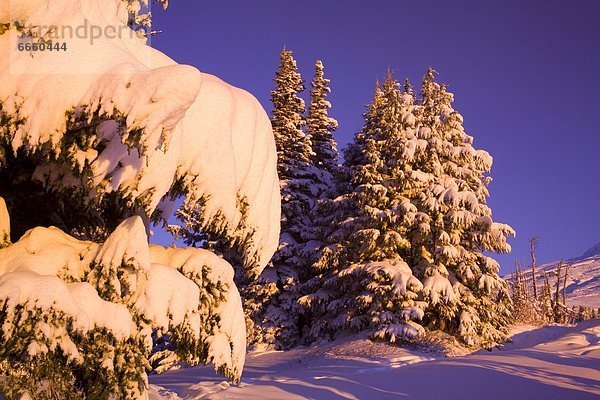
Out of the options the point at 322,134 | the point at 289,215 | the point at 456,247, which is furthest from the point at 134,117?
the point at 322,134

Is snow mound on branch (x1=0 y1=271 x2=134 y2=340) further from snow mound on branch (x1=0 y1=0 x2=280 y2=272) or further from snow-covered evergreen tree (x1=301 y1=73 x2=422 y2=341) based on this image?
snow-covered evergreen tree (x1=301 y1=73 x2=422 y2=341)

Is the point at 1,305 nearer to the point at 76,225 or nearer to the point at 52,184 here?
the point at 52,184

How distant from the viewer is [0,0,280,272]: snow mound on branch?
386 centimetres

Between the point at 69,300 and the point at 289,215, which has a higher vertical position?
the point at 289,215

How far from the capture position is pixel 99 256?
4.68 meters

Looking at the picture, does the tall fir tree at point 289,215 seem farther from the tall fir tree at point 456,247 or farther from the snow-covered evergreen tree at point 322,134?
the tall fir tree at point 456,247

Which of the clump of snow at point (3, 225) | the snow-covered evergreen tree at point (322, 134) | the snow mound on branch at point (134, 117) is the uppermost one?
the snow-covered evergreen tree at point (322, 134)

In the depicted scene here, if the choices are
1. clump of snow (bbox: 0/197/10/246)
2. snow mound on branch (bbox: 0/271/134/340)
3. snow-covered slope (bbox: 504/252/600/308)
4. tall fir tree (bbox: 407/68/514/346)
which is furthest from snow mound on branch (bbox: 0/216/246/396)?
snow-covered slope (bbox: 504/252/600/308)

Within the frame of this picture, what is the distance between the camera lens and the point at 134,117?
3762mm

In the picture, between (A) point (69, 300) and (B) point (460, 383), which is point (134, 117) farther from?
(B) point (460, 383)

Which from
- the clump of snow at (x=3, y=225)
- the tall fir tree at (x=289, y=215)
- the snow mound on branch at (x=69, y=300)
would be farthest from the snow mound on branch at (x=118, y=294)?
the tall fir tree at (x=289, y=215)

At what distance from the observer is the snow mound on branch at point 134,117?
386cm

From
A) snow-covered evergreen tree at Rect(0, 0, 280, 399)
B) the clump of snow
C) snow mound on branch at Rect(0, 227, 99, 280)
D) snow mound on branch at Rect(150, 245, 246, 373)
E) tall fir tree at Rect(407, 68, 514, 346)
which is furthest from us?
tall fir tree at Rect(407, 68, 514, 346)

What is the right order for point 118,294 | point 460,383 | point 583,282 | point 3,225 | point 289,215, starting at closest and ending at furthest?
point 118,294 → point 3,225 → point 460,383 → point 289,215 → point 583,282
